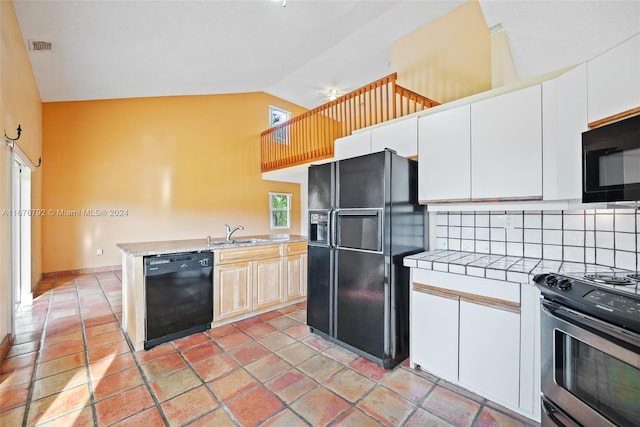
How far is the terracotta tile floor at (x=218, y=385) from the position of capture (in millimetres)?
1673

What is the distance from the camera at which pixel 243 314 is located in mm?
3213

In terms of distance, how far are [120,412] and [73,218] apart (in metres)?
4.90

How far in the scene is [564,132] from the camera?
67.1 inches

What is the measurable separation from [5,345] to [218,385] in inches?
81.0

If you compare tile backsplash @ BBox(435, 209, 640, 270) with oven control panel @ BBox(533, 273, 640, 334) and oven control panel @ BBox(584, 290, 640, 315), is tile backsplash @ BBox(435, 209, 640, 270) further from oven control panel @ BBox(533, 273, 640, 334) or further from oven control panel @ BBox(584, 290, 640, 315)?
oven control panel @ BBox(584, 290, 640, 315)

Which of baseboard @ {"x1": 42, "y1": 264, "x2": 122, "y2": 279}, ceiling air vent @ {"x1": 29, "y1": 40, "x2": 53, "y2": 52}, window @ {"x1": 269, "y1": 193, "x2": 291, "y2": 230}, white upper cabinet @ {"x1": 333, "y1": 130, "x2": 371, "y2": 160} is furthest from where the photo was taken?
window @ {"x1": 269, "y1": 193, "x2": 291, "y2": 230}

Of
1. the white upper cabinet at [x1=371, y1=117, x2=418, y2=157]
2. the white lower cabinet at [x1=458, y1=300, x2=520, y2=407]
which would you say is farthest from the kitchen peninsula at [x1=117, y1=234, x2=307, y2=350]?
the white lower cabinet at [x1=458, y1=300, x2=520, y2=407]

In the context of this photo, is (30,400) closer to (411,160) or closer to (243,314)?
(243,314)

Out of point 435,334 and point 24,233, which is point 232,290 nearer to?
point 435,334

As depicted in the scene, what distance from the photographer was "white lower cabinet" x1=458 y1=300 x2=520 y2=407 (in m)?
1.66

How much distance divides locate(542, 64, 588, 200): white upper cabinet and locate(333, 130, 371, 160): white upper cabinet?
1.46 metres

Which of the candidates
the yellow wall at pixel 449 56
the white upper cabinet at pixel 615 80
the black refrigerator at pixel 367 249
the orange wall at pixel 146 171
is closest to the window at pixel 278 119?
the orange wall at pixel 146 171

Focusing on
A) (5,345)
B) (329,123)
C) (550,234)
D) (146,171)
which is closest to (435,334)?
(550,234)

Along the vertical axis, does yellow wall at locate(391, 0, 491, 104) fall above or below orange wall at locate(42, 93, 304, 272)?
above
